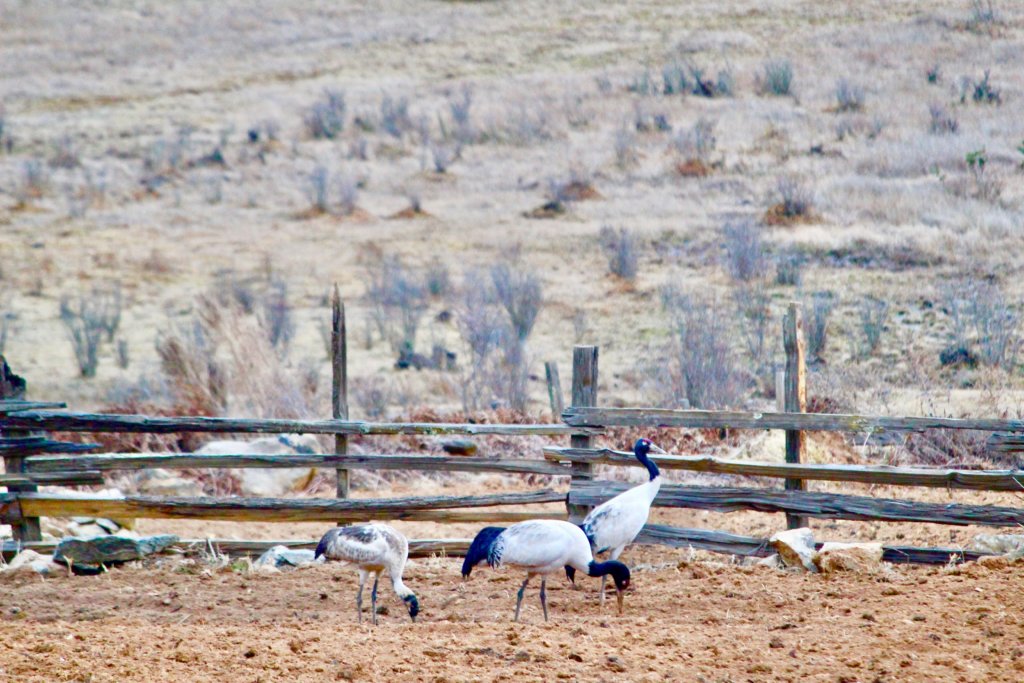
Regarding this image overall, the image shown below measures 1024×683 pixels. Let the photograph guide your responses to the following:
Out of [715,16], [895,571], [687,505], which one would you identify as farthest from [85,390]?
[715,16]

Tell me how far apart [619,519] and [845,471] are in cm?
156

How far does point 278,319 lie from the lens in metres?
17.8

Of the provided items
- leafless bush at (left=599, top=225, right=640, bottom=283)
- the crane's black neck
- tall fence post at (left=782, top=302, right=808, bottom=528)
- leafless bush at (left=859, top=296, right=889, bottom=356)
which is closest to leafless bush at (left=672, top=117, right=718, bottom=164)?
leafless bush at (left=599, top=225, right=640, bottom=283)

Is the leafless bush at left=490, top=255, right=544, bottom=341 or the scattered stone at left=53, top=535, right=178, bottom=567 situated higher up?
the leafless bush at left=490, top=255, right=544, bottom=341

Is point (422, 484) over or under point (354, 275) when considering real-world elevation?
under

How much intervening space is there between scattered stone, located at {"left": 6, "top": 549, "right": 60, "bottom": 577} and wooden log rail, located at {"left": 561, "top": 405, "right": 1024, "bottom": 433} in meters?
3.55

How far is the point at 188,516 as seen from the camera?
28.6 feet

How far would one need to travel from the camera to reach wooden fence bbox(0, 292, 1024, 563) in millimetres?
7883

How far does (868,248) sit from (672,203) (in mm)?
4619

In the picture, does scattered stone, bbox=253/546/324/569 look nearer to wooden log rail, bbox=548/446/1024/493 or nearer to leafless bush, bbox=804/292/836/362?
wooden log rail, bbox=548/446/1024/493

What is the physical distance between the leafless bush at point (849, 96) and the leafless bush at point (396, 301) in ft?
31.7

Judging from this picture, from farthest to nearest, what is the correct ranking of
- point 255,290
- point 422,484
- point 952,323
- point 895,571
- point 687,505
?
point 255,290 < point 952,323 < point 422,484 < point 687,505 < point 895,571

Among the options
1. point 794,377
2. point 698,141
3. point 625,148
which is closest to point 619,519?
point 794,377

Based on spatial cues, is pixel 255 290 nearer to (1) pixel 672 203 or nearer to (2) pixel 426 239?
(2) pixel 426 239
